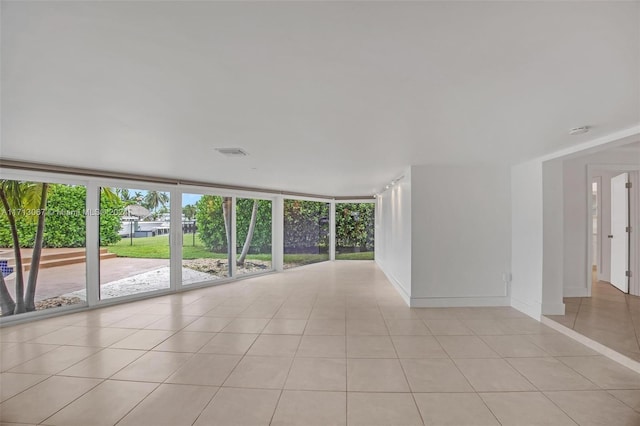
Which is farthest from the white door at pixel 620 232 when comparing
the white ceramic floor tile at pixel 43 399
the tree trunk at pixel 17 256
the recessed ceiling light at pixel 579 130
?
the tree trunk at pixel 17 256

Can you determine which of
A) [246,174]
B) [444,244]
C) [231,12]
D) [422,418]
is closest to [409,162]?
[444,244]

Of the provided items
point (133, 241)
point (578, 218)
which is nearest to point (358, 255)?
point (578, 218)

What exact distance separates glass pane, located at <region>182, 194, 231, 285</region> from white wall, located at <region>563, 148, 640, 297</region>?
21.8 feet

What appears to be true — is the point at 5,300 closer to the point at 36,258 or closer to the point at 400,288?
the point at 36,258

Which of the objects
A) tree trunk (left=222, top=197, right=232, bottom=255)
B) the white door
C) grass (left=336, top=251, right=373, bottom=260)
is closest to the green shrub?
grass (left=336, top=251, right=373, bottom=260)

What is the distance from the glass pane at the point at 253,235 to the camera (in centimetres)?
690

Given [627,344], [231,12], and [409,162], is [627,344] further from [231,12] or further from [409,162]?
[231,12]

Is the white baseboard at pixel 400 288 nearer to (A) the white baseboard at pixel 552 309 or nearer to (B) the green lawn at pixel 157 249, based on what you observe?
(A) the white baseboard at pixel 552 309

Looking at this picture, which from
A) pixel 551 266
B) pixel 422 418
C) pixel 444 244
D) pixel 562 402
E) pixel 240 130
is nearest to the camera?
pixel 422 418

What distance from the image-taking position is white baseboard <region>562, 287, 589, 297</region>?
4.55 m

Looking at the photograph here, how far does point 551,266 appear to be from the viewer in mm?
3832

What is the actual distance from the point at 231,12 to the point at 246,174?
13.4 ft

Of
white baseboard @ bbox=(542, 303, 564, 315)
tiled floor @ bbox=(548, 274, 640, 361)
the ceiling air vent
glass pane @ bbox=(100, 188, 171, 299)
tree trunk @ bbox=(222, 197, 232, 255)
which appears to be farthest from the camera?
tree trunk @ bbox=(222, 197, 232, 255)

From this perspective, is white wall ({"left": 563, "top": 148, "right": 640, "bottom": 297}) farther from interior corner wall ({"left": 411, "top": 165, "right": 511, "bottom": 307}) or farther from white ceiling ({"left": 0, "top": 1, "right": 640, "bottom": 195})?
white ceiling ({"left": 0, "top": 1, "right": 640, "bottom": 195})
